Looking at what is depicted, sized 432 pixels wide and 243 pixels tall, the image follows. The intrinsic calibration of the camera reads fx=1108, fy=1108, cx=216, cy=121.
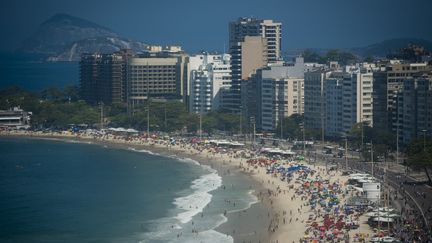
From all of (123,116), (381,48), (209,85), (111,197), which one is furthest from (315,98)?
(381,48)

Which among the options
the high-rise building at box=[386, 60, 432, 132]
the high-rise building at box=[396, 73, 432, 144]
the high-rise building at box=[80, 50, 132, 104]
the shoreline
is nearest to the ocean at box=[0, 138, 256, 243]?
the shoreline

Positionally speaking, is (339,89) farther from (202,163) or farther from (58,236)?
(58,236)

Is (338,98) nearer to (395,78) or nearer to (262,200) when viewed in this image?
(395,78)

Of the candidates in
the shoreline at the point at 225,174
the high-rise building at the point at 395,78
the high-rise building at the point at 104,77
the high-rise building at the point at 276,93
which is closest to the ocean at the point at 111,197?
the shoreline at the point at 225,174

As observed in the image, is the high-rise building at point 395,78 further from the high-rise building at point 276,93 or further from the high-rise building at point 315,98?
the high-rise building at point 276,93

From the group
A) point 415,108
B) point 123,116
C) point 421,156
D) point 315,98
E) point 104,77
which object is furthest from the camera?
point 104,77

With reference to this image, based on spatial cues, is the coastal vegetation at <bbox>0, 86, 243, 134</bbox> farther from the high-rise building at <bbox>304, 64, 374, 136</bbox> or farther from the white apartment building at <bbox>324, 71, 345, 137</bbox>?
the white apartment building at <bbox>324, 71, 345, 137</bbox>
